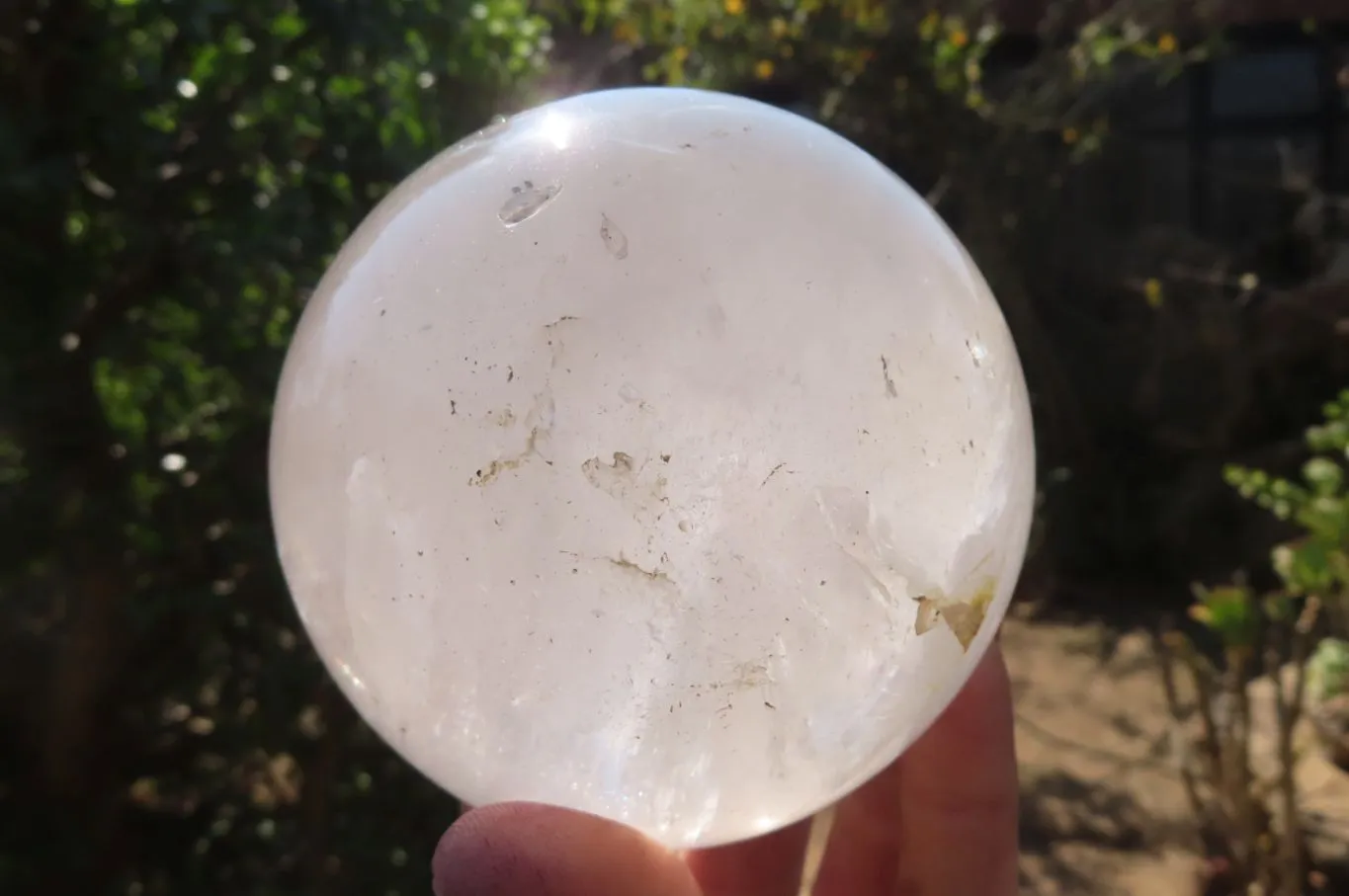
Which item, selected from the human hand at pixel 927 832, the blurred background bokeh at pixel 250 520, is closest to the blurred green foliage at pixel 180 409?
the blurred background bokeh at pixel 250 520

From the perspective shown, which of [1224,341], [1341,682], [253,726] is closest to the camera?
[253,726]

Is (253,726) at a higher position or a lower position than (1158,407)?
higher

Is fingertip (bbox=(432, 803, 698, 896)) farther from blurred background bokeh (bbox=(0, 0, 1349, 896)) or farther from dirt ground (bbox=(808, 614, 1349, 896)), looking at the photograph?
dirt ground (bbox=(808, 614, 1349, 896))

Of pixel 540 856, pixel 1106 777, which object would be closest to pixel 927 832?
pixel 540 856

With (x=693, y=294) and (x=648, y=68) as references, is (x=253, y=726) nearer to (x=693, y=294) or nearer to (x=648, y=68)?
(x=693, y=294)

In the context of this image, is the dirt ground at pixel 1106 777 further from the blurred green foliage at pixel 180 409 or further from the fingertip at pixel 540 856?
the fingertip at pixel 540 856

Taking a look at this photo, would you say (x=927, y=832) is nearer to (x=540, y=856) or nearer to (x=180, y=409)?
(x=540, y=856)

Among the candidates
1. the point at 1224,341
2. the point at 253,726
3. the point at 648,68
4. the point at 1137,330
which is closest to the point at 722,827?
the point at 253,726
